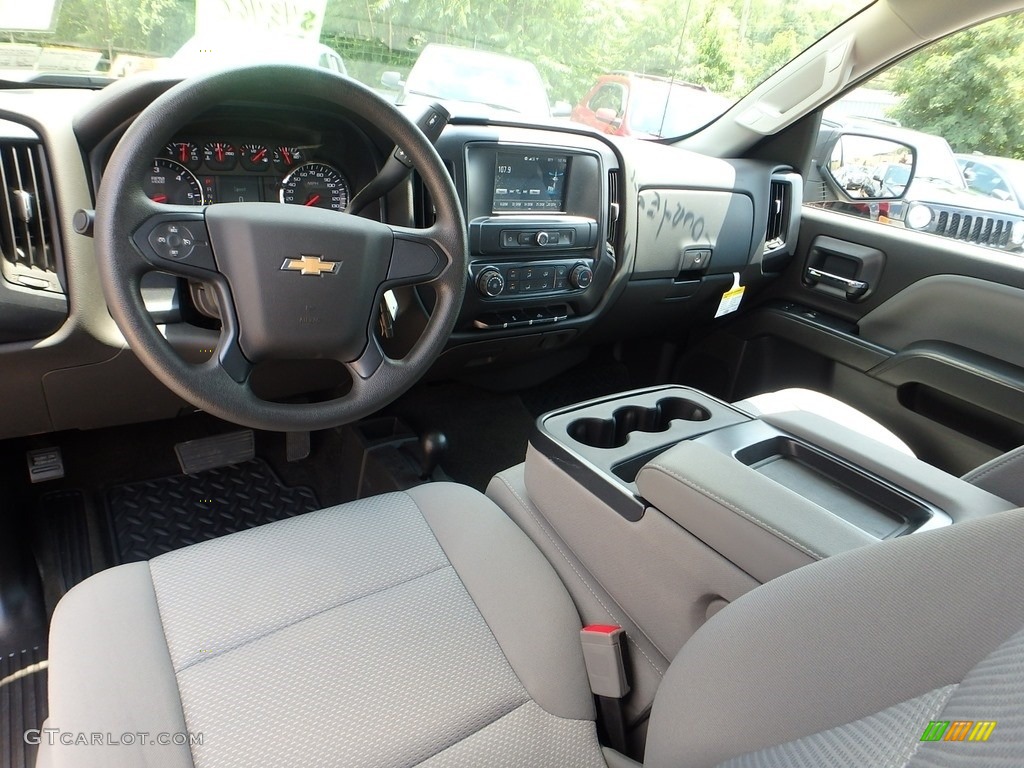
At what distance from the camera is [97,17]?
1271 mm

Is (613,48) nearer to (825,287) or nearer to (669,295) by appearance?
(669,295)

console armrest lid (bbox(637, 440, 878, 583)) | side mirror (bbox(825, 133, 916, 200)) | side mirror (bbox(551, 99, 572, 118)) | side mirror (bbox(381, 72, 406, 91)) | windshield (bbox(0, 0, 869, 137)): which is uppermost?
windshield (bbox(0, 0, 869, 137))

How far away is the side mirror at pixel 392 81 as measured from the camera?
1.61m

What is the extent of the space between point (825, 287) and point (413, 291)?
55.3 inches

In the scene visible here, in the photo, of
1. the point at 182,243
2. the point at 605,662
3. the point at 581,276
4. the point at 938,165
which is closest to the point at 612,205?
the point at 581,276

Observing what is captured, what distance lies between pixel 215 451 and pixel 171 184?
0.90 meters

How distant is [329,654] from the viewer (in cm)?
85

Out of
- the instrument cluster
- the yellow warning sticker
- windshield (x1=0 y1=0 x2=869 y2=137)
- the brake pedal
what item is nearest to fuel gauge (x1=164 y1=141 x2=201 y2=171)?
the instrument cluster

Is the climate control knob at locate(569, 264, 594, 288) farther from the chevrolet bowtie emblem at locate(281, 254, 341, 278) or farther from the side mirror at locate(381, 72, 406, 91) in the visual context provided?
the chevrolet bowtie emblem at locate(281, 254, 341, 278)

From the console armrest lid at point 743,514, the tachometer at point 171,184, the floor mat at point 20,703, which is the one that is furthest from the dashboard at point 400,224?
the console armrest lid at point 743,514

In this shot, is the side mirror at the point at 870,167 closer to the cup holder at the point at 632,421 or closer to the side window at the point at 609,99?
the side window at the point at 609,99

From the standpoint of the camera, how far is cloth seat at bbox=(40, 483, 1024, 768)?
47cm

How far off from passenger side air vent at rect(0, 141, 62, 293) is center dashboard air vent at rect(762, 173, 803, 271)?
6.11 ft

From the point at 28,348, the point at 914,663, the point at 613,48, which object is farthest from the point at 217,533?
the point at 613,48
